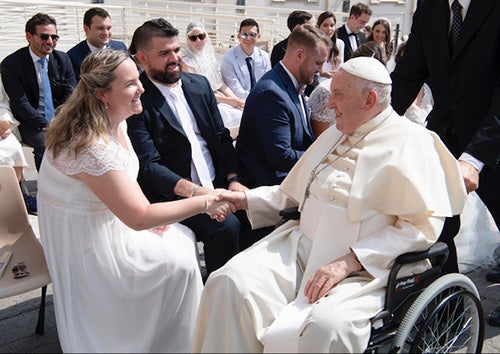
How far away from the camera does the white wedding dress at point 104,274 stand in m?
2.60

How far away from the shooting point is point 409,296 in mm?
2492

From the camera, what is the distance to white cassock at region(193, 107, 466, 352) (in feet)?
7.54

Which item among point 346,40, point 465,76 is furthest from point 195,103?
point 346,40

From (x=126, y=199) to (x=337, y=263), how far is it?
0.98 metres

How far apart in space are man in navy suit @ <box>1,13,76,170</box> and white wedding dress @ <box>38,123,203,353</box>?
2973 millimetres

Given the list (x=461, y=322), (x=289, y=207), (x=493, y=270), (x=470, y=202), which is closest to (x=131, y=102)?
(x=289, y=207)

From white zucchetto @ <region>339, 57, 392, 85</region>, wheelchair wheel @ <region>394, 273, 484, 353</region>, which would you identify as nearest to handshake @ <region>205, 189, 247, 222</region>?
white zucchetto @ <region>339, 57, 392, 85</region>

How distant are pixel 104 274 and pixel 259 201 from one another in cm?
92

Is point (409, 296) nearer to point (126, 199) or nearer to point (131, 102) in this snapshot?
point (126, 199)

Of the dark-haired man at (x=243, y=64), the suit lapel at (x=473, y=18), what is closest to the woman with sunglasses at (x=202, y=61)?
the dark-haired man at (x=243, y=64)

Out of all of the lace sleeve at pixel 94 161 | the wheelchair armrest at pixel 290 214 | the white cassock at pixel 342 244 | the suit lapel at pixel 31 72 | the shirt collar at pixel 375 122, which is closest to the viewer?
the white cassock at pixel 342 244

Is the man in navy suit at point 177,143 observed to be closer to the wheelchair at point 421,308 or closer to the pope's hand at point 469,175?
the wheelchair at point 421,308

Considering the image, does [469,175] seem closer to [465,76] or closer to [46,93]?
[465,76]

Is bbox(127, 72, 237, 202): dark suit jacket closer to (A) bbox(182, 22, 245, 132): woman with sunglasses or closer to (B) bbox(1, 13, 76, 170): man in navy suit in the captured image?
(B) bbox(1, 13, 76, 170): man in navy suit
